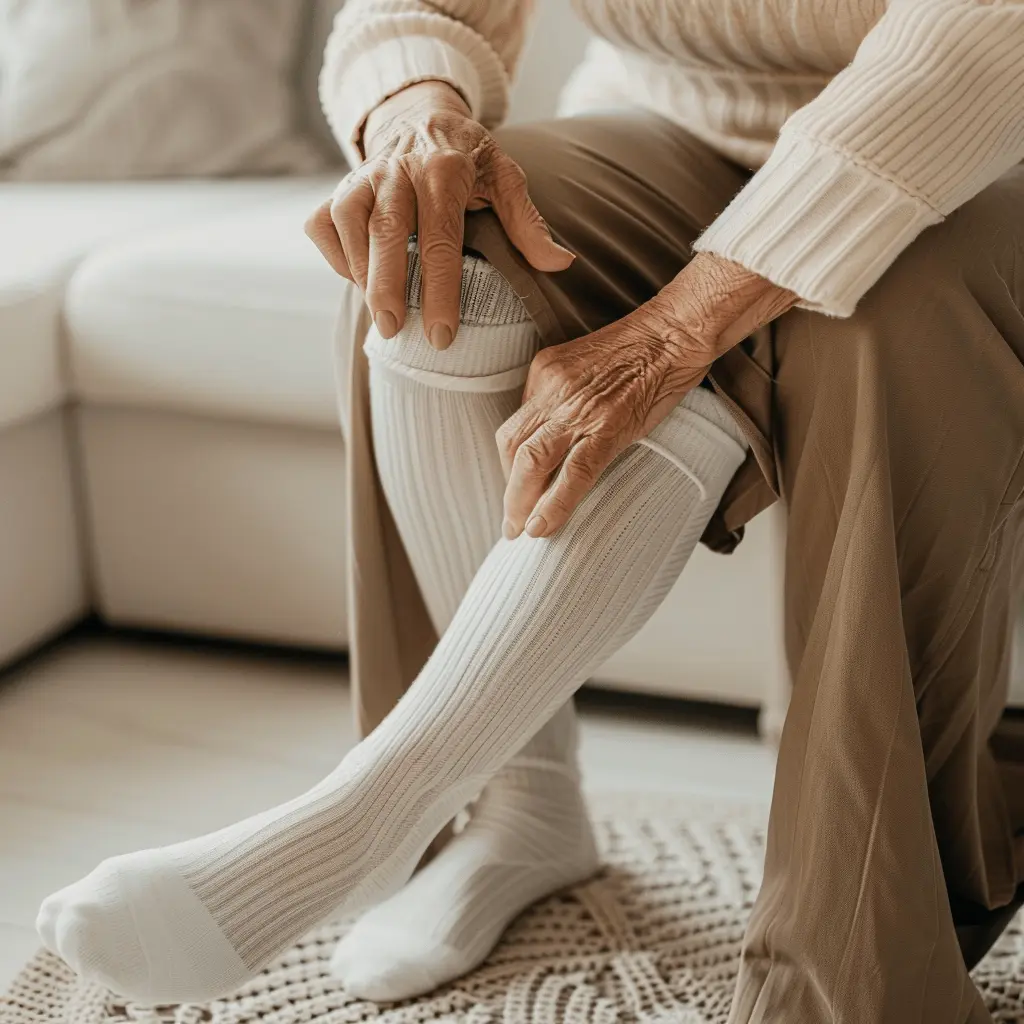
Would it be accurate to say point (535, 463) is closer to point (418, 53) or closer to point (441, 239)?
point (441, 239)

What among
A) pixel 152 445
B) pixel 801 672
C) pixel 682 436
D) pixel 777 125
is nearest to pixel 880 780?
pixel 801 672

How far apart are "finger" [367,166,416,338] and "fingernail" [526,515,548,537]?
15 cm

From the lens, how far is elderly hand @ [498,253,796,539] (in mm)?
776

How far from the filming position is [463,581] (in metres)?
0.97

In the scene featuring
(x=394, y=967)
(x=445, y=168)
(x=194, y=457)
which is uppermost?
(x=445, y=168)

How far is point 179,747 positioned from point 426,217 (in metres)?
0.77

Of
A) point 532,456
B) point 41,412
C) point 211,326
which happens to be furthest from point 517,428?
point 41,412

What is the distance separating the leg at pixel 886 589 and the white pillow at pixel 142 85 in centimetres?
120

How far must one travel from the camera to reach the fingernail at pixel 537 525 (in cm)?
78

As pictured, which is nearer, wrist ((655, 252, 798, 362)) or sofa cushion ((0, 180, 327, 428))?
wrist ((655, 252, 798, 362))

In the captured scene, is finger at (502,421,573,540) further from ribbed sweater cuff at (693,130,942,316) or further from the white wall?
the white wall

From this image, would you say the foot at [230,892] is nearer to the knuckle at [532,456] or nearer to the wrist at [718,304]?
the knuckle at [532,456]

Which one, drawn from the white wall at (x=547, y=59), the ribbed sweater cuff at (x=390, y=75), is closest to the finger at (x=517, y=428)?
the ribbed sweater cuff at (x=390, y=75)

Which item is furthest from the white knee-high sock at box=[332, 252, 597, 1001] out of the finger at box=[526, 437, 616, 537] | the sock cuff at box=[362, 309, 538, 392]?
the finger at box=[526, 437, 616, 537]
